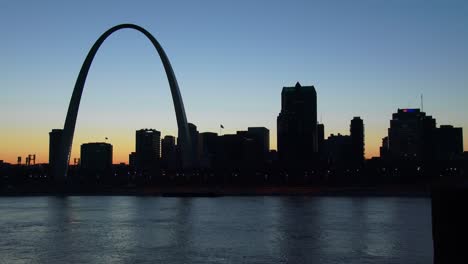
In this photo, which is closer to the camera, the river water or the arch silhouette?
the river water

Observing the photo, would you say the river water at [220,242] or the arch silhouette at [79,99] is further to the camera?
the arch silhouette at [79,99]

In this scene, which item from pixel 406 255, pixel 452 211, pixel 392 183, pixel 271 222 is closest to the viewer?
pixel 452 211

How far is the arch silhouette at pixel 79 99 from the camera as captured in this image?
94.9 metres

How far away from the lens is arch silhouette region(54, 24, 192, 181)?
94887 mm

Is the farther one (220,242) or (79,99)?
(79,99)

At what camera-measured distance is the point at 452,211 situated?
8.30m

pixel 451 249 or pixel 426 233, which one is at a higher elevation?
pixel 451 249

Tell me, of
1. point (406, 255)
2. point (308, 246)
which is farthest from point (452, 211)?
point (308, 246)

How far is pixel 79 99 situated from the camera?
108438 millimetres

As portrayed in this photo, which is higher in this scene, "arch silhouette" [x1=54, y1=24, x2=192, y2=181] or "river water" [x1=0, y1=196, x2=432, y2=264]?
"arch silhouette" [x1=54, y1=24, x2=192, y2=181]

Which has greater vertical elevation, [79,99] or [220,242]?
[79,99]

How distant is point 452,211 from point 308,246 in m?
A: 26.0

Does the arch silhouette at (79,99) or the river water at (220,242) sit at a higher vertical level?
the arch silhouette at (79,99)

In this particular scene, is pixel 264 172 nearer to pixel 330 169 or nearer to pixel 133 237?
pixel 330 169
